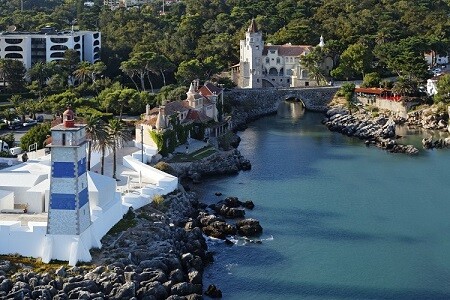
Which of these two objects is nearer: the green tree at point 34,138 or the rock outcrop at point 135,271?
the rock outcrop at point 135,271

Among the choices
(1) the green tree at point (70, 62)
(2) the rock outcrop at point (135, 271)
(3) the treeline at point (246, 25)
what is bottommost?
(2) the rock outcrop at point (135, 271)

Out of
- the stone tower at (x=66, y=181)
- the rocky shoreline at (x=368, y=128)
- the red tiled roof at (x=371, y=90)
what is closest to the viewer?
the stone tower at (x=66, y=181)

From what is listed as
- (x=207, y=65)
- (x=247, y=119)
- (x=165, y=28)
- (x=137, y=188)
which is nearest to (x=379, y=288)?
(x=137, y=188)

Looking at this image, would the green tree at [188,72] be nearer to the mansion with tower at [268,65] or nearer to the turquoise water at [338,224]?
the mansion with tower at [268,65]

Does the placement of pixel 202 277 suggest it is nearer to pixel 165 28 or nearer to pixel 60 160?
pixel 60 160

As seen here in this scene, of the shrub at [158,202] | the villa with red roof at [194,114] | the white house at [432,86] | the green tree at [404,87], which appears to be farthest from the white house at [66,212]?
the white house at [432,86]

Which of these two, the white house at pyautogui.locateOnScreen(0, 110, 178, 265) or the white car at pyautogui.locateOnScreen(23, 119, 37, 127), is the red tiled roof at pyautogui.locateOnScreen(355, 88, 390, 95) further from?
the white house at pyautogui.locateOnScreen(0, 110, 178, 265)

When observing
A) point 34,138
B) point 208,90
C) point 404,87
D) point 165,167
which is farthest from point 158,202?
point 404,87
